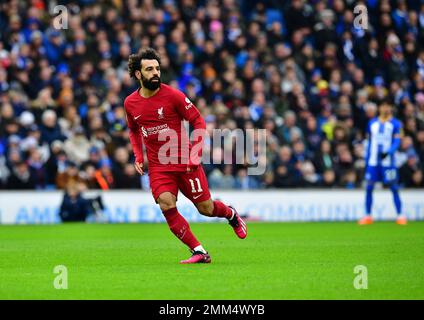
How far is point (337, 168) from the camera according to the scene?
2505 centimetres

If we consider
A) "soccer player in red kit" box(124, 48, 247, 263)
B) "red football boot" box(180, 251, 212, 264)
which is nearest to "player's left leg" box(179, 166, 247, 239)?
"soccer player in red kit" box(124, 48, 247, 263)

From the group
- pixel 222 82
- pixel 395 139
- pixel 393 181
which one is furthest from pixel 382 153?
pixel 222 82

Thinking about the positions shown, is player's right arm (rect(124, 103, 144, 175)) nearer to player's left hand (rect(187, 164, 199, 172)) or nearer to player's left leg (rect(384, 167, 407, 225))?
player's left hand (rect(187, 164, 199, 172))

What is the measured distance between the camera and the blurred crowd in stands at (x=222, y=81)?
2331 centimetres

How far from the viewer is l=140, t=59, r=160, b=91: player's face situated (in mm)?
12453

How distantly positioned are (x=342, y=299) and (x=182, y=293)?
154 cm

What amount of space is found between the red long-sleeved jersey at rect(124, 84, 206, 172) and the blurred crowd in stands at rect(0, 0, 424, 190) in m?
9.65

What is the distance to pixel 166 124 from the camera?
12.6m

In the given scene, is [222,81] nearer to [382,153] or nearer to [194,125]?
[382,153]

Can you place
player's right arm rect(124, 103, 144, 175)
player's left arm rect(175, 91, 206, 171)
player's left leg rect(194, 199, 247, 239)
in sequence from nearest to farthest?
player's left arm rect(175, 91, 206, 171) < player's left leg rect(194, 199, 247, 239) < player's right arm rect(124, 103, 144, 175)

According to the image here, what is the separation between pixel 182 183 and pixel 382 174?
9.88m
